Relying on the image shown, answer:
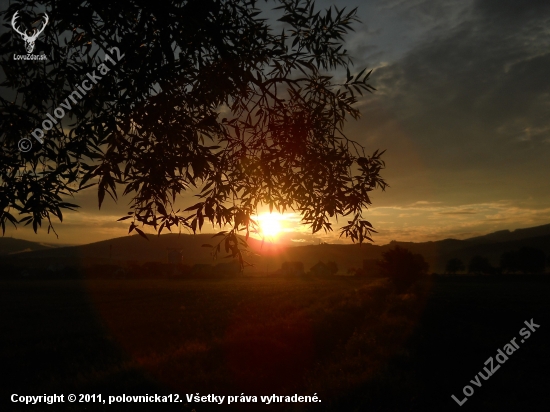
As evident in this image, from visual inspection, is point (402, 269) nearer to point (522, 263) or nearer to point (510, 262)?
point (522, 263)

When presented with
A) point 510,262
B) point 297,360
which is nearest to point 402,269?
point 297,360

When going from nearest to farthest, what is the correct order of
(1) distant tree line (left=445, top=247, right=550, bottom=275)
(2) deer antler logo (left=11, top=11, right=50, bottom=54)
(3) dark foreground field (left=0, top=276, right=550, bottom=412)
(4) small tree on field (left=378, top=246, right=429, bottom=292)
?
(2) deer antler logo (left=11, top=11, right=50, bottom=54)
(3) dark foreground field (left=0, top=276, right=550, bottom=412)
(4) small tree on field (left=378, top=246, right=429, bottom=292)
(1) distant tree line (left=445, top=247, right=550, bottom=275)

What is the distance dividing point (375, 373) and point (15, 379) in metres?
14.8

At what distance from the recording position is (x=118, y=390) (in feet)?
37.4

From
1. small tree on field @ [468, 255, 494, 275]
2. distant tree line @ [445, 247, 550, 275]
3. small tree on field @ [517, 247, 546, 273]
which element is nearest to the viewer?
small tree on field @ [517, 247, 546, 273]

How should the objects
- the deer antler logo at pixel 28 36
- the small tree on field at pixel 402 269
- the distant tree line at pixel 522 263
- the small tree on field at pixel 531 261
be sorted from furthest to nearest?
the distant tree line at pixel 522 263, the small tree on field at pixel 531 261, the small tree on field at pixel 402 269, the deer antler logo at pixel 28 36

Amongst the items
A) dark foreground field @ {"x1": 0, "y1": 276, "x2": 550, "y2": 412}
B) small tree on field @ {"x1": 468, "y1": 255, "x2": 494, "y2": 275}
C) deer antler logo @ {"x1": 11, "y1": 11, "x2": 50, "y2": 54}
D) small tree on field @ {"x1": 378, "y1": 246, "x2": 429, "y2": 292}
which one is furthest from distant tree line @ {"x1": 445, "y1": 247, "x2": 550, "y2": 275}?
deer antler logo @ {"x1": 11, "y1": 11, "x2": 50, "y2": 54}

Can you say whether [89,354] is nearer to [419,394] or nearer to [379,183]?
[419,394]

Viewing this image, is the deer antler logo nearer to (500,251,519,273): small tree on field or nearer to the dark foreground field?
the dark foreground field

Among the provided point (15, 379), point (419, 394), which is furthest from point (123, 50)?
point (15, 379)

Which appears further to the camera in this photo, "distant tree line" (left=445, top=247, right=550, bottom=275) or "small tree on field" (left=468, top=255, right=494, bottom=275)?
"small tree on field" (left=468, top=255, right=494, bottom=275)

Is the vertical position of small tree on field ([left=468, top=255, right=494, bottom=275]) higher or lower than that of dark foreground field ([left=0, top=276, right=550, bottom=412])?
lower

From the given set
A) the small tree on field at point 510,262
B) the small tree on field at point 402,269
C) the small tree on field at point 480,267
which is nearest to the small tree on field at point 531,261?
the small tree on field at point 510,262

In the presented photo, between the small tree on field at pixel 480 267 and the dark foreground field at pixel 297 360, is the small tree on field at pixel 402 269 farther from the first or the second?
the small tree on field at pixel 480 267
